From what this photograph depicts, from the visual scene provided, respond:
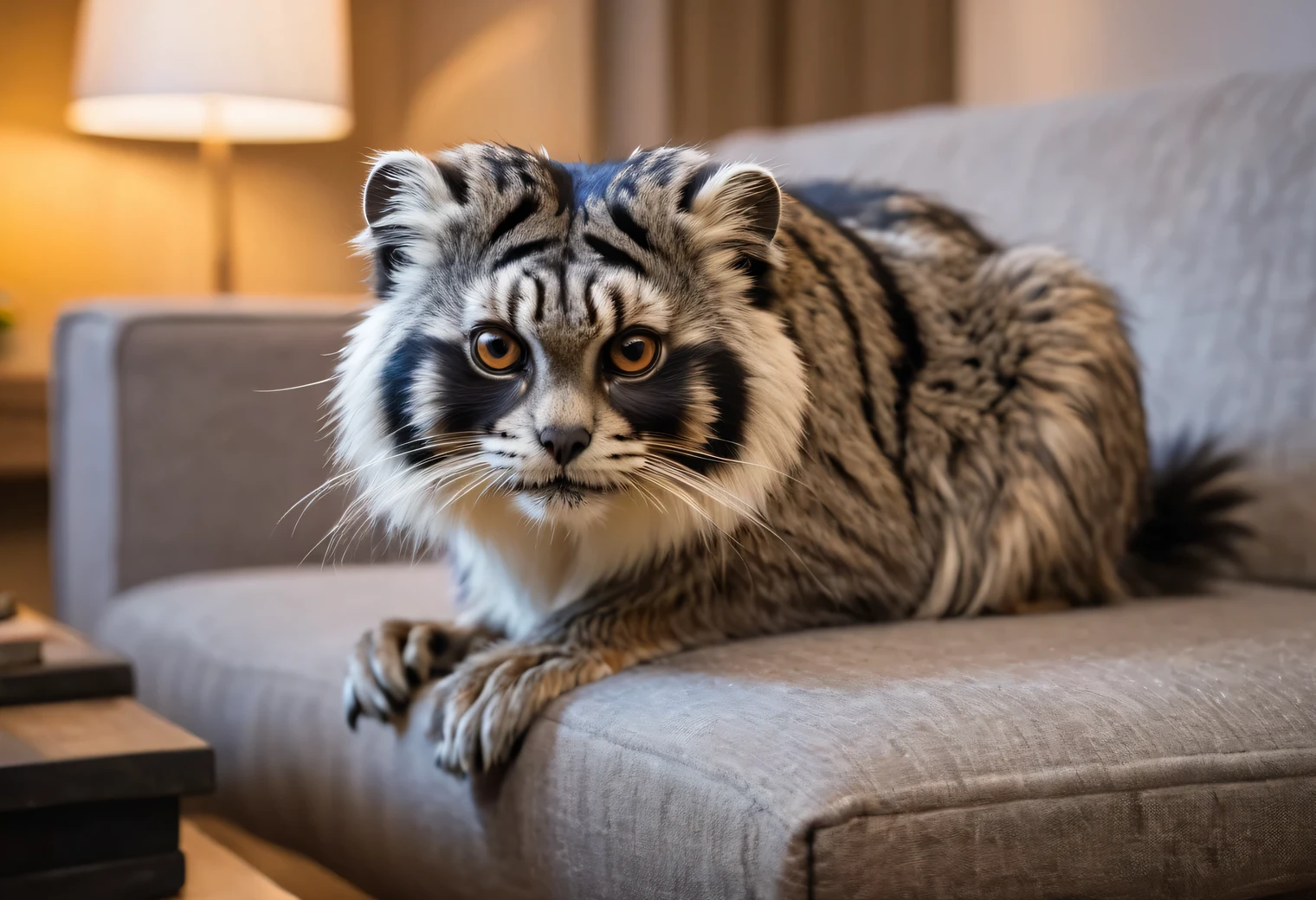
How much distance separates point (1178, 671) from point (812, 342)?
46 cm

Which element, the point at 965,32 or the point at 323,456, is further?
the point at 965,32

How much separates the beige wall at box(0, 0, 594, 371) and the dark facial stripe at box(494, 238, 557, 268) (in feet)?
6.88

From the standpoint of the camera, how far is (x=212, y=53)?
2.57 m

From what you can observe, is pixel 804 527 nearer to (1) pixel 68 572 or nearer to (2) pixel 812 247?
(2) pixel 812 247

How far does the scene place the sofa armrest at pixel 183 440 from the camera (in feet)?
6.64

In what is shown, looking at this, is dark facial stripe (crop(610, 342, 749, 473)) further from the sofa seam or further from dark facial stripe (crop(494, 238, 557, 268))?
the sofa seam

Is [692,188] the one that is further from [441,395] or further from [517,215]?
[441,395]

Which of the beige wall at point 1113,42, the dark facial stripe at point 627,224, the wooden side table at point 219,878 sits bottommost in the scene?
the wooden side table at point 219,878

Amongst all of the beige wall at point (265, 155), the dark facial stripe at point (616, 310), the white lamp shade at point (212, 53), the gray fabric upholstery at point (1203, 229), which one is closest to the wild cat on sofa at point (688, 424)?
the dark facial stripe at point (616, 310)

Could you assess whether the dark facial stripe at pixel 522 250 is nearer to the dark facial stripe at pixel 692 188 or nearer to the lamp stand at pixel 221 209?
the dark facial stripe at pixel 692 188

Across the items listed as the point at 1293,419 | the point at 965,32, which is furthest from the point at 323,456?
the point at 965,32

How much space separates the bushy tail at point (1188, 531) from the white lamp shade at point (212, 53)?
177cm

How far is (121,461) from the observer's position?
202cm

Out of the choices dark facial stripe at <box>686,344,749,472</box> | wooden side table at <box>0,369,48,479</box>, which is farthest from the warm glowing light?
dark facial stripe at <box>686,344,749,472</box>
